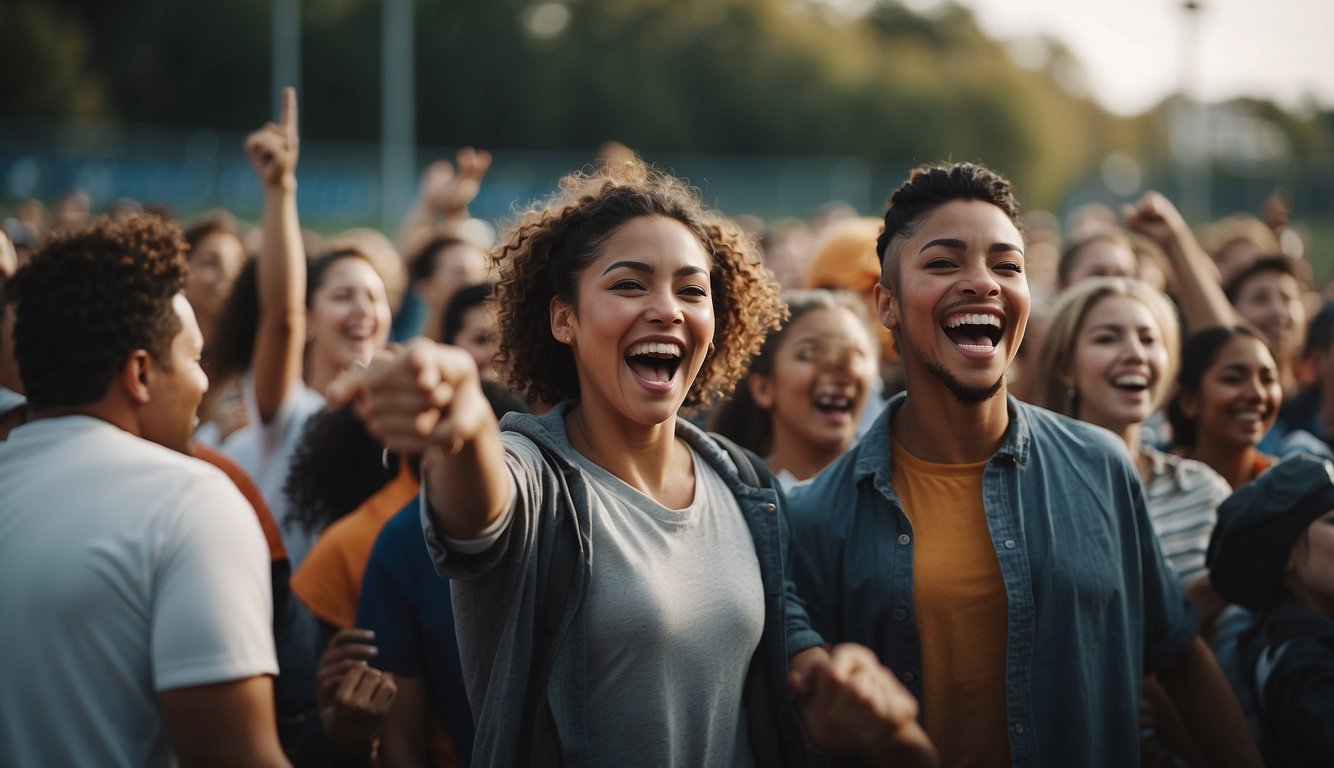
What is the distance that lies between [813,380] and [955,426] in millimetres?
1347

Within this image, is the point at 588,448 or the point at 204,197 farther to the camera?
the point at 204,197

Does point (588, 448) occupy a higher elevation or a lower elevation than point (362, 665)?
higher

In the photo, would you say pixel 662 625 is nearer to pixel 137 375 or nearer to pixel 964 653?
pixel 964 653

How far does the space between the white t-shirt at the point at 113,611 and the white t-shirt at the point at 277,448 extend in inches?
84.6

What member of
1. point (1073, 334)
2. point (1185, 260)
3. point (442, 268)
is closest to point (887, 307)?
point (1073, 334)

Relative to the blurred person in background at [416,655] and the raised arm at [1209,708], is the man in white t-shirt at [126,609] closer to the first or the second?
the blurred person in background at [416,655]

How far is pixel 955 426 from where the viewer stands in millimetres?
3109

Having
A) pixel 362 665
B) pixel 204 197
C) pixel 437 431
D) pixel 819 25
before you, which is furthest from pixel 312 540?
pixel 819 25

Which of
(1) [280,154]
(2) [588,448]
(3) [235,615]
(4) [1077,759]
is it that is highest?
(1) [280,154]

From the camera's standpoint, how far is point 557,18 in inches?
2259

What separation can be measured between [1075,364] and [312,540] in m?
2.75

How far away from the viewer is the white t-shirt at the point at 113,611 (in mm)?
2342

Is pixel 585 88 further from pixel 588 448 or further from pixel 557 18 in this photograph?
pixel 588 448

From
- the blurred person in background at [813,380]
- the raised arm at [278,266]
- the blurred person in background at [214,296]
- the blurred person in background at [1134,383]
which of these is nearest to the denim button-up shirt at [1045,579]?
the blurred person in background at [1134,383]
